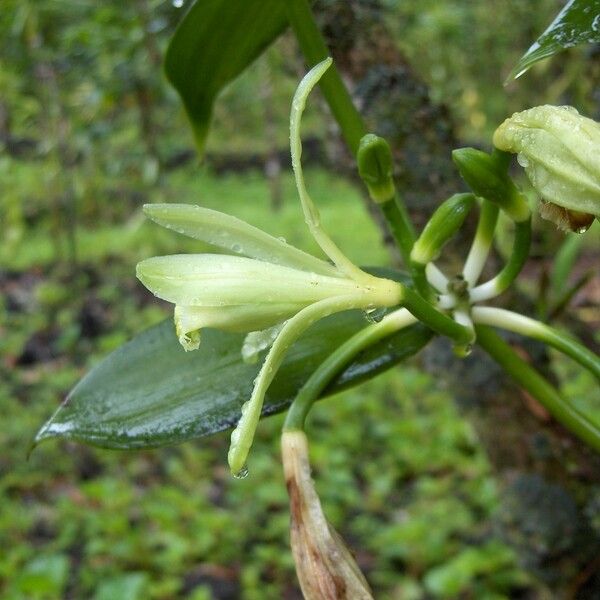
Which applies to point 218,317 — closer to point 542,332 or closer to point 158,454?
point 542,332

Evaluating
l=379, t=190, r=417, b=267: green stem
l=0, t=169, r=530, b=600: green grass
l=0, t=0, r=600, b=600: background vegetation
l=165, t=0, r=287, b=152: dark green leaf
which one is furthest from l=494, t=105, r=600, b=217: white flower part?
l=0, t=169, r=530, b=600: green grass

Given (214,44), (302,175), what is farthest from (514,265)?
(214,44)

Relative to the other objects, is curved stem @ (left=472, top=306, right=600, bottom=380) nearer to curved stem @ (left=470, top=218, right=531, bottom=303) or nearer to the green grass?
curved stem @ (left=470, top=218, right=531, bottom=303)

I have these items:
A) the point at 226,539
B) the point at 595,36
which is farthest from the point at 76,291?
the point at 595,36

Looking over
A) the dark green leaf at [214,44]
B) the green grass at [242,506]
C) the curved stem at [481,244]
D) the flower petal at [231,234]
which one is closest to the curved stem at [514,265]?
the curved stem at [481,244]

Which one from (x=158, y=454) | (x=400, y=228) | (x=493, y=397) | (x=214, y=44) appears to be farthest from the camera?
(x=158, y=454)

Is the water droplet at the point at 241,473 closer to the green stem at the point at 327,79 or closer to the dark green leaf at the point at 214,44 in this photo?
the green stem at the point at 327,79
